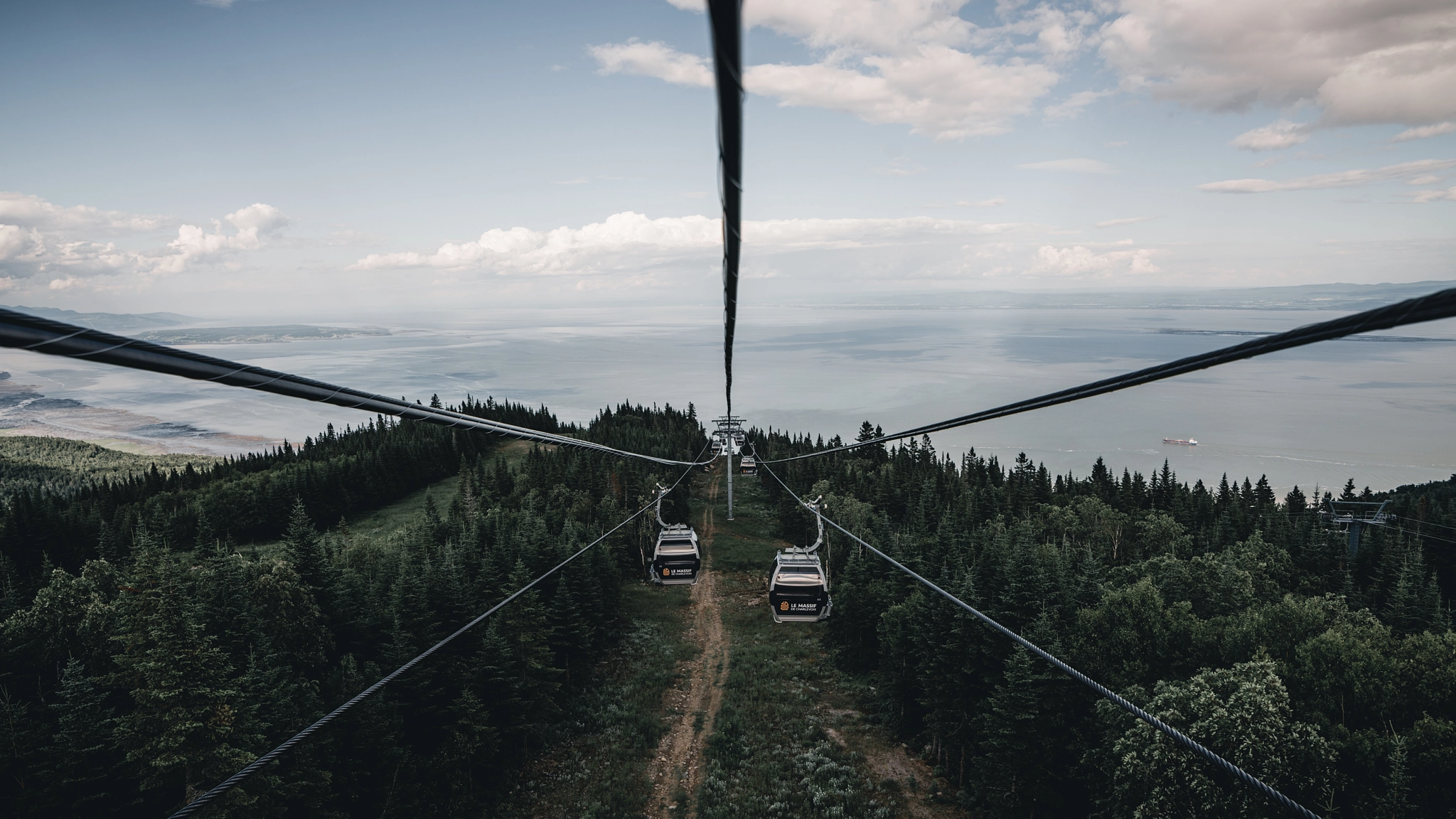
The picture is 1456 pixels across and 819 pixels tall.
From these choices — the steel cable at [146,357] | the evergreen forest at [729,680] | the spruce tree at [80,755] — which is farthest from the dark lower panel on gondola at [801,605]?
the spruce tree at [80,755]

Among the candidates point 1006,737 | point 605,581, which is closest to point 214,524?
point 605,581

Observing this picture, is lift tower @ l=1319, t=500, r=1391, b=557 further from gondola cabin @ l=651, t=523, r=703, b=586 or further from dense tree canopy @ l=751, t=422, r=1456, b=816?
gondola cabin @ l=651, t=523, r=703, b=586

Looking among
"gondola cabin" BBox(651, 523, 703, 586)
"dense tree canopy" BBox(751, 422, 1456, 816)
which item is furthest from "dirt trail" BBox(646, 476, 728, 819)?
"gondola cabin" BBox(651, 523, 703, 586)

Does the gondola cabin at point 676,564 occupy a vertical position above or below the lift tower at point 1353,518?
above

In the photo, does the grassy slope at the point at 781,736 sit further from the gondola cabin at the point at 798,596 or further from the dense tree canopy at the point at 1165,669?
the gondola cabin at the point at 798,596

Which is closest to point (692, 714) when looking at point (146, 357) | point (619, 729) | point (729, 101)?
point (619, 729)

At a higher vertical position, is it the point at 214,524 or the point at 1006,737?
the point at 1006,737

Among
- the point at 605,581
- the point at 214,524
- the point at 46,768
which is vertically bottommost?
the point at 214,524

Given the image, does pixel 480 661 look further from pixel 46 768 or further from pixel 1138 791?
pixel 1138 791
